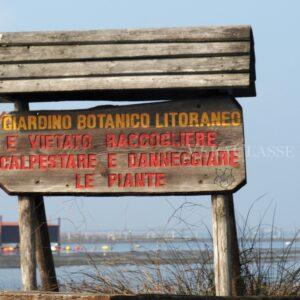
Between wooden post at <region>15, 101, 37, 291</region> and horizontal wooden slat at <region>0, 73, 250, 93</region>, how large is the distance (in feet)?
4.29

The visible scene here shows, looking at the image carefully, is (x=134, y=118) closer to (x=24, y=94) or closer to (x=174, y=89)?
(x=174, y=89)

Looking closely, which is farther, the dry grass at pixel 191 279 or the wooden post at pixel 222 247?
the dry grass at pixel 191 279

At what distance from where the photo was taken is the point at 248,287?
996 centimetres

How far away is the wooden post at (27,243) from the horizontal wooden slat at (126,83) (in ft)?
4.29

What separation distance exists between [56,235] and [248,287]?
116 meters

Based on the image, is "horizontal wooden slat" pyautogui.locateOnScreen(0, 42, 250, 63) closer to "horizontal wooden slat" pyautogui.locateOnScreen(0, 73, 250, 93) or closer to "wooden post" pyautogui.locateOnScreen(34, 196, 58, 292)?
"horizontal wooden slat" pyautogui.locateOnScreen(0, 73, 250, 93)

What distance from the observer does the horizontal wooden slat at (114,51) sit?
9.15 m

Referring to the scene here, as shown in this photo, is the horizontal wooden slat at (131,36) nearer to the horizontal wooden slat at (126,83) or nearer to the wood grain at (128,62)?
the wood grain at (128,62)

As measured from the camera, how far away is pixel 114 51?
9.43 meters

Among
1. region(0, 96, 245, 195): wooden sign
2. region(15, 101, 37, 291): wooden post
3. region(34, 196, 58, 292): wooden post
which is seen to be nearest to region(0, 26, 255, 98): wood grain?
region(0, 96, 245, 195): wooden sign

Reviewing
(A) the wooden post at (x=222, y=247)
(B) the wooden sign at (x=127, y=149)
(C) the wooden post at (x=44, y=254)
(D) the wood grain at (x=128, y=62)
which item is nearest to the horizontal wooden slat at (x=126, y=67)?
(D) the wood grain at (x=128, y=62)

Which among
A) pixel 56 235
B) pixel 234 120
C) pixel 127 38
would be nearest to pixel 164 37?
pixel 127 38

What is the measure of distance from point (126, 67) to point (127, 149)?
3.04 feet

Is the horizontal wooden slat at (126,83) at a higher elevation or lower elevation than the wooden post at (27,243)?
higher
